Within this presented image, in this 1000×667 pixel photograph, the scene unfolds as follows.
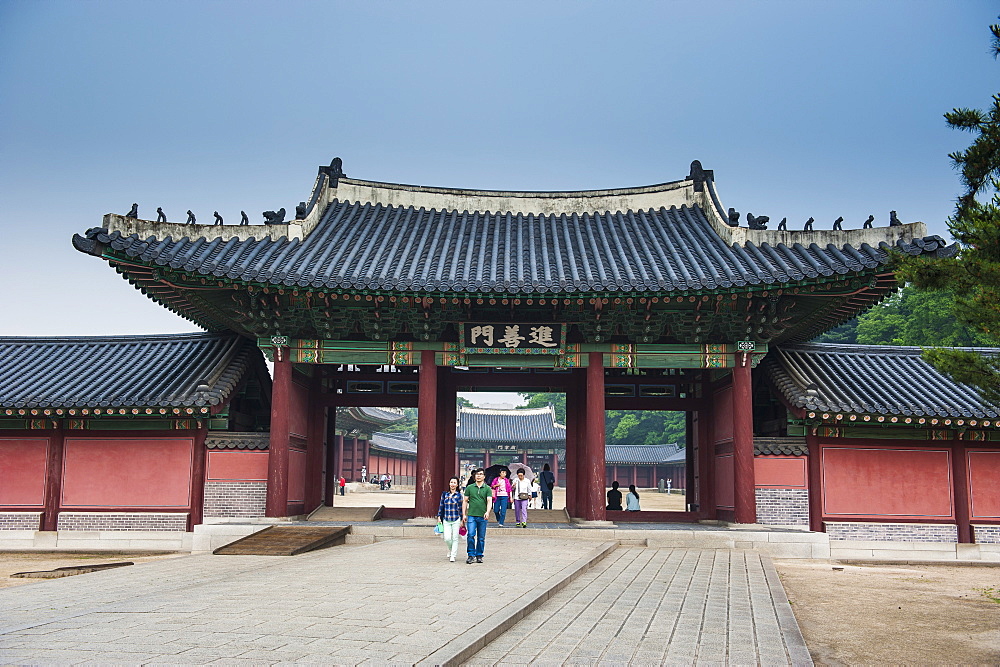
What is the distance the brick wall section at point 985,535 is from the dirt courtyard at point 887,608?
5.96ft

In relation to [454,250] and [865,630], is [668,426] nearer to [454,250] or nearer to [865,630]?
[454,250]

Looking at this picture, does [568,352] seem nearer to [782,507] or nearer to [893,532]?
[782,507]

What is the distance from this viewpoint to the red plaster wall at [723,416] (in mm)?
19502

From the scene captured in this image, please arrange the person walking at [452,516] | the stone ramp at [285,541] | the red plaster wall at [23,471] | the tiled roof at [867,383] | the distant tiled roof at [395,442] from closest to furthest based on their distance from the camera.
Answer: the person walking at [452,516], the stone ramp at [285,541], the tiled roof at [867,383], the red plaster wall at [23,471], the distant tiled roof at [395,442]

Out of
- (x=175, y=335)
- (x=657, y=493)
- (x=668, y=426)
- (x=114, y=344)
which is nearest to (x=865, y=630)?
(x=175, y=335)

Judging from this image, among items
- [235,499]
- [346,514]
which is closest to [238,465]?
[235,499]

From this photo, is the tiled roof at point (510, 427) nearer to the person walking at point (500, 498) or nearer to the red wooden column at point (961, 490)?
the person walking at point (500, 498)

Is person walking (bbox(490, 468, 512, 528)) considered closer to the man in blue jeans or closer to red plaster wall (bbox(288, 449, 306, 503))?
red plaster wall (bbox(288, 449, 306, 503))

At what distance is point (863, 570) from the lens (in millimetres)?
15828

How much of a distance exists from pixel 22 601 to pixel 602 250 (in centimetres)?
1420

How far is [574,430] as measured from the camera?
21891 millimetres

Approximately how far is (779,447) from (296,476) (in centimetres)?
1115

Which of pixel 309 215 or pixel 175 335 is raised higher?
pixel 309 215

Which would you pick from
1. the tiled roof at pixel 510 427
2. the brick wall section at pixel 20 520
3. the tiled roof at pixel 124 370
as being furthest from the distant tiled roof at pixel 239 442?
the tiled roof at pixel 510 427
